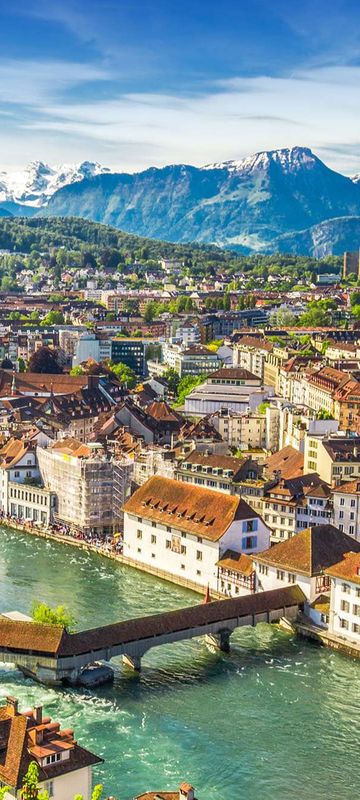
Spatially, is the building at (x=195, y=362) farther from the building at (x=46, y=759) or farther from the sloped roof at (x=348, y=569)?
the building at (x=46, y=759)

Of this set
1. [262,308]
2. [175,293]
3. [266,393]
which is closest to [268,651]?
[266,393]

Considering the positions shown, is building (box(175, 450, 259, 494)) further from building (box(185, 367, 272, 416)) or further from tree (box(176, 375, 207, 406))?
tree (box(176, 375, 207, 406))

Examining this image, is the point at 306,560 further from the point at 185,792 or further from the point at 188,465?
the point at 185,792

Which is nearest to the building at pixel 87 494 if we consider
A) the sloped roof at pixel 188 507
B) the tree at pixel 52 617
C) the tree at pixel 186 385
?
the sloped roof at pixel 188 507

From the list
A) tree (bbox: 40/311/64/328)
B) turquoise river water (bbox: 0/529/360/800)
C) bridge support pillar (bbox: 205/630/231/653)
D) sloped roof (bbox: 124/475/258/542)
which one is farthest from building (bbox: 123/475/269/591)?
tree (bbox: 40/311/64/328)

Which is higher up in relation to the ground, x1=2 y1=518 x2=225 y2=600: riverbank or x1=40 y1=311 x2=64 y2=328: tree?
x1=40 y1=311 x2=64 y2=328: tree

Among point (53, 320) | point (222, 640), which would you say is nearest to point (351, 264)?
point (53, 320)
